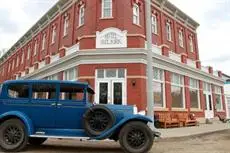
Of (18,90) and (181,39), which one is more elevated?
(181,39)

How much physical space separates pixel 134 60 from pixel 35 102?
9157 millimetres

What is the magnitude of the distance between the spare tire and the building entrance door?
1908cm

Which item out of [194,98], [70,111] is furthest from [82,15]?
[70,111]

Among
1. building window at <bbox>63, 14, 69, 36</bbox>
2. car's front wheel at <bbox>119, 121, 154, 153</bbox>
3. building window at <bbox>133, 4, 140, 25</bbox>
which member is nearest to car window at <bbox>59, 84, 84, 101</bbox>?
car's front wheel at <bbox>119, 121, 154, 153</bbox>

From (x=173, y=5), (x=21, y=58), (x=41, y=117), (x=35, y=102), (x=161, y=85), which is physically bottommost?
(x=41, y=117)

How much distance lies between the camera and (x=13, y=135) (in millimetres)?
7270

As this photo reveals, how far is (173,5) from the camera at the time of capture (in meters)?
22.9

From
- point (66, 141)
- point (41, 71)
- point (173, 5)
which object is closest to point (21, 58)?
point (41, 71)

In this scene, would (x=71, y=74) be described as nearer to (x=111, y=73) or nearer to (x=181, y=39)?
(x=111, y=73)

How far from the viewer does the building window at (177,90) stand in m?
19.5

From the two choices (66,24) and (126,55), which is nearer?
(126,55)

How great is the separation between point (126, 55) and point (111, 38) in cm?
160

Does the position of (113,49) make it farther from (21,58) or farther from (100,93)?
(21,58)

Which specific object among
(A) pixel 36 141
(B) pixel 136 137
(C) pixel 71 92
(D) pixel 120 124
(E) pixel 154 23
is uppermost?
(E) pixel 154 23
